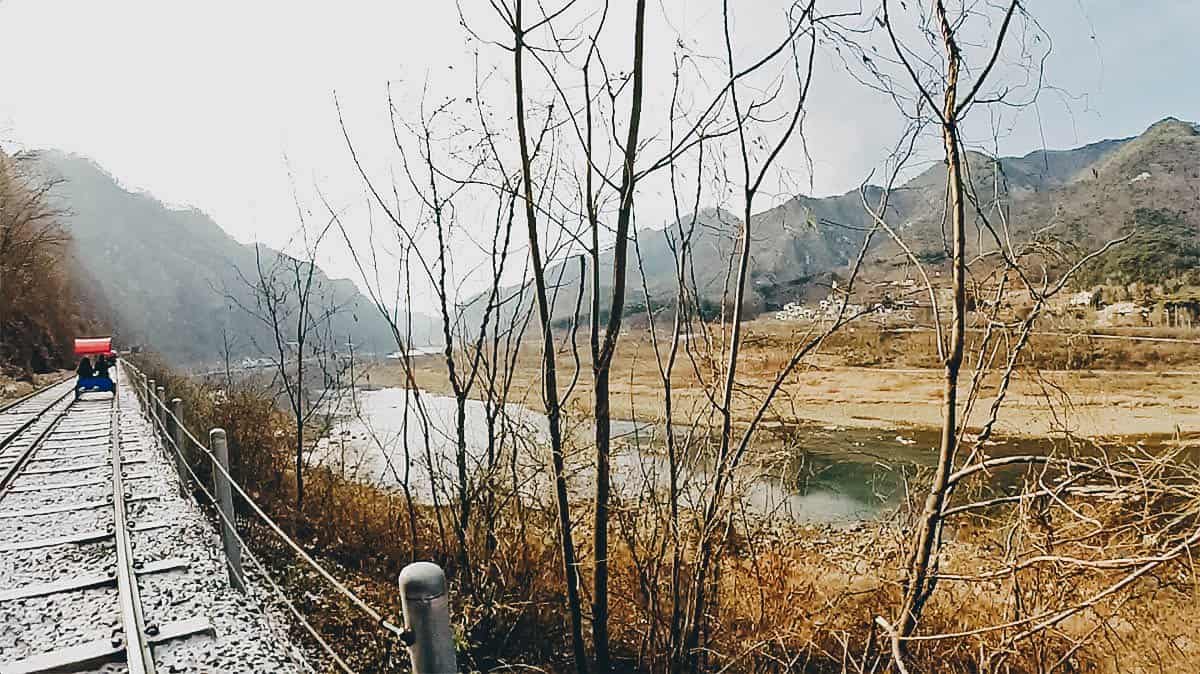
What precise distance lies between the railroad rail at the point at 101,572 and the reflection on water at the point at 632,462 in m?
1.38

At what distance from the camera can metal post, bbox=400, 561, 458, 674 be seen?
1120 millimetres

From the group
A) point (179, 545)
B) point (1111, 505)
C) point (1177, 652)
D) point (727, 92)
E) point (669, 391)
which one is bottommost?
point (1177, 652)

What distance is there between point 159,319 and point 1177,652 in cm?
4285

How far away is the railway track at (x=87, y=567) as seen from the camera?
2625 mm

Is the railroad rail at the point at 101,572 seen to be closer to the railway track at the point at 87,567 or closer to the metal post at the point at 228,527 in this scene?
the railway track at the point at 87,567

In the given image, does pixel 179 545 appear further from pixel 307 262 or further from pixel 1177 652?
pixel 1177 652

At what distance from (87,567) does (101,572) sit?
0.16 m

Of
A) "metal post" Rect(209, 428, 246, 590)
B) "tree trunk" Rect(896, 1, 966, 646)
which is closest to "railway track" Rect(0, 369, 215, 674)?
"metal post" Rect(209, 428, 246, 590)

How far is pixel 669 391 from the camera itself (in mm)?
2643

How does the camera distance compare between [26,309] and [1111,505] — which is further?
[26,309]

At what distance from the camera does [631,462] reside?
10.7ft

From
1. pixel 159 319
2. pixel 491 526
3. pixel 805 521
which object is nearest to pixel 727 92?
pixel 491 526

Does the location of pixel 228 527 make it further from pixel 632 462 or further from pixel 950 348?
pixel 950 348

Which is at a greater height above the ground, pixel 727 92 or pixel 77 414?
pixel 727 92
